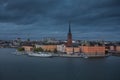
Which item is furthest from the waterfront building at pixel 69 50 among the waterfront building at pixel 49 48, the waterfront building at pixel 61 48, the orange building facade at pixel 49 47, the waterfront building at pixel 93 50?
the orange building facade at pixel 49 47

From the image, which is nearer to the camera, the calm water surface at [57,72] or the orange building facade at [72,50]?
the calm water surface at [57,72]

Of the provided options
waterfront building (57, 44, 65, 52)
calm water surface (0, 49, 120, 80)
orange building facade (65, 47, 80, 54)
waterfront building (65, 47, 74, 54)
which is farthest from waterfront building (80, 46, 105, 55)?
calm water surface (0, 49, 120, 80)

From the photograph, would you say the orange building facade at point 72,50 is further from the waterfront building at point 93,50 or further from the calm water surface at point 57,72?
the calm water surface at point 57,72

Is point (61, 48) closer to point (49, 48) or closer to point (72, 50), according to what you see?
point (49, 48)

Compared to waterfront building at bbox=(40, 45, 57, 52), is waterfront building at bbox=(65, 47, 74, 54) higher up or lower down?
lower down

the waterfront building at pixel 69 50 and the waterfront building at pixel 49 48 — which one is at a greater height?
the waterfront building at pixel 49 48

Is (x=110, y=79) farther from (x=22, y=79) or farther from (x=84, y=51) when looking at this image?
(x=84, y=51)

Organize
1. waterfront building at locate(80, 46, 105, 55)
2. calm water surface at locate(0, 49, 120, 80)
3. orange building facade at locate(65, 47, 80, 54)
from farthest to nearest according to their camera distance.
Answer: orange building facade at locate(65, 47, 80, 54), waterfront building at locate(80, 46, 105, 55), calm water surface at locate(0, 49, 120, 80)

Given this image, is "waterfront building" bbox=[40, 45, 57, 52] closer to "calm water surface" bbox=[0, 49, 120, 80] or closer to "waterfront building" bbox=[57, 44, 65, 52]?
"waterfront building" bbox=[57, 44, 65, 52]

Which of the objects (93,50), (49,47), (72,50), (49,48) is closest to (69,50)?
(72,50)

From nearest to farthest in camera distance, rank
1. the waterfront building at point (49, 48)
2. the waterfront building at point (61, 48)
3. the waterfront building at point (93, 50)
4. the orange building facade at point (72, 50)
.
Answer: the waterfront building at point (93, 50) → the orange building facade at point (72, 50) → the waterfront building at point (61, 48) → the waterfront building at point (49, 48)

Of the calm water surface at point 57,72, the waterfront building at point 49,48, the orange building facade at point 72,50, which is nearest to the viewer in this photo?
the calm water surface at point 57,72

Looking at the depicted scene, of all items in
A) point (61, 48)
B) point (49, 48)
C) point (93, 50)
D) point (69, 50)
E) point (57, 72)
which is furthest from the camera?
point (49, 48)
